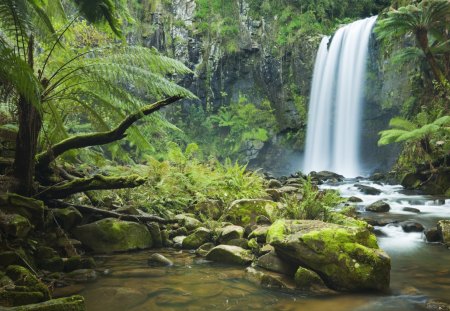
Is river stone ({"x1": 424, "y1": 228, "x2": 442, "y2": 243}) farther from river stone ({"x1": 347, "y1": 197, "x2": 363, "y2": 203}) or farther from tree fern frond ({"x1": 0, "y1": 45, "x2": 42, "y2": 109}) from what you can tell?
tree fern frond ({"x1": 0, "y1": 45, "x2": 42, "y2": 109})

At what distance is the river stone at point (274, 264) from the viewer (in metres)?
3.60

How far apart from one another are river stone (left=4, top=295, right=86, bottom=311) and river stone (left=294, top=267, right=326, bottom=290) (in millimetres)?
1902

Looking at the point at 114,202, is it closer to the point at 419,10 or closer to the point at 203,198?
the point at 203,198

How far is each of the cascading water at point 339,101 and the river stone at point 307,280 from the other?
40.7ft

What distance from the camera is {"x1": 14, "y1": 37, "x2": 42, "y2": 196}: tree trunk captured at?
142 inches

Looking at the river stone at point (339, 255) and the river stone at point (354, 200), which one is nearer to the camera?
the river stone at point (339, 255)

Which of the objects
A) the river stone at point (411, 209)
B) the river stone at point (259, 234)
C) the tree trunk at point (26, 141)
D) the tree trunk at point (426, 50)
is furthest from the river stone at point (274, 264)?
the tree trunk at point (426, 50)

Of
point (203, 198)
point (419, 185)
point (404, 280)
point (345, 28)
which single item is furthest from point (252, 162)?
point (404, 280)

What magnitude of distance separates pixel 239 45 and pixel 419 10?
10254 millimetres

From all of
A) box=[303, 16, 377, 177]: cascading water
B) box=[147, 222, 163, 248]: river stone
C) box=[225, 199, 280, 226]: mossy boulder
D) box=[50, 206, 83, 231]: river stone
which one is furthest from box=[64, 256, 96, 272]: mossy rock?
box=[303, 16, 377, 177]: cascading water

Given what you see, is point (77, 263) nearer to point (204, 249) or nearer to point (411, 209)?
point (204, 249)

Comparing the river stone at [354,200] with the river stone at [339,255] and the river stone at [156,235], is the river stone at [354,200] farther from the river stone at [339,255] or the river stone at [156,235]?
the river stone at [156,235]

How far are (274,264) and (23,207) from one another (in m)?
2.41

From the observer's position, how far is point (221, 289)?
329cm
